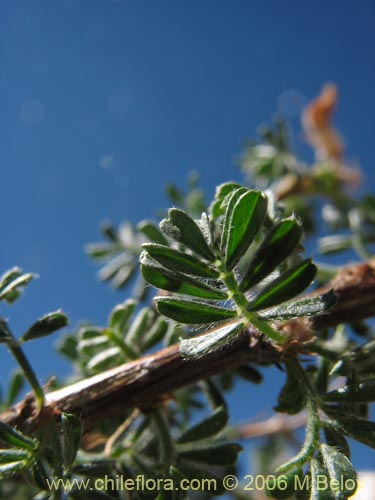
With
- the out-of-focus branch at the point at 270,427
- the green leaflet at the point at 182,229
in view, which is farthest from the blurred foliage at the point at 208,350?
the out-of-focus branch at the point at 270,427

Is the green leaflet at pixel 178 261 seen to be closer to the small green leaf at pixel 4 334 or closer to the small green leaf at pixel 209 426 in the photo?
the small green leaf at pixel 4 334

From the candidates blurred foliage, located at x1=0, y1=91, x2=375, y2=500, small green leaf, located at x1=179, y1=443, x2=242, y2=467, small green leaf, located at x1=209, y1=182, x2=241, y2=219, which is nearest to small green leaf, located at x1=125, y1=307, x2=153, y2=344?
blurred foliage, located at x1=0, y1=91, x2=375, y2=500

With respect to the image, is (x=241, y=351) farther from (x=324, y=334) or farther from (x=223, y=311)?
(x=324, y=334)

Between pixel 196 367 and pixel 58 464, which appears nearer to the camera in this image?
pixel 58 464

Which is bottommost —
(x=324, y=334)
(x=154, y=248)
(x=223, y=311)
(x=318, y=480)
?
(x=318, y=480)

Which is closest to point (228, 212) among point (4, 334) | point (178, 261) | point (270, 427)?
point (178, 261)

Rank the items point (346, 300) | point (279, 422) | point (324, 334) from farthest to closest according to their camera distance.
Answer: point (279, 422) < point (324, 334) < point (346, 300)

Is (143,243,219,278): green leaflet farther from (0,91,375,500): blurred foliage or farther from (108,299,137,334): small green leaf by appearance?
(108,299,137,334): small green leaf

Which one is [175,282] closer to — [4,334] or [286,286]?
[286,286]

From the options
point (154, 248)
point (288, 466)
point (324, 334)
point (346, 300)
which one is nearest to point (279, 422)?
point (324, 334)
